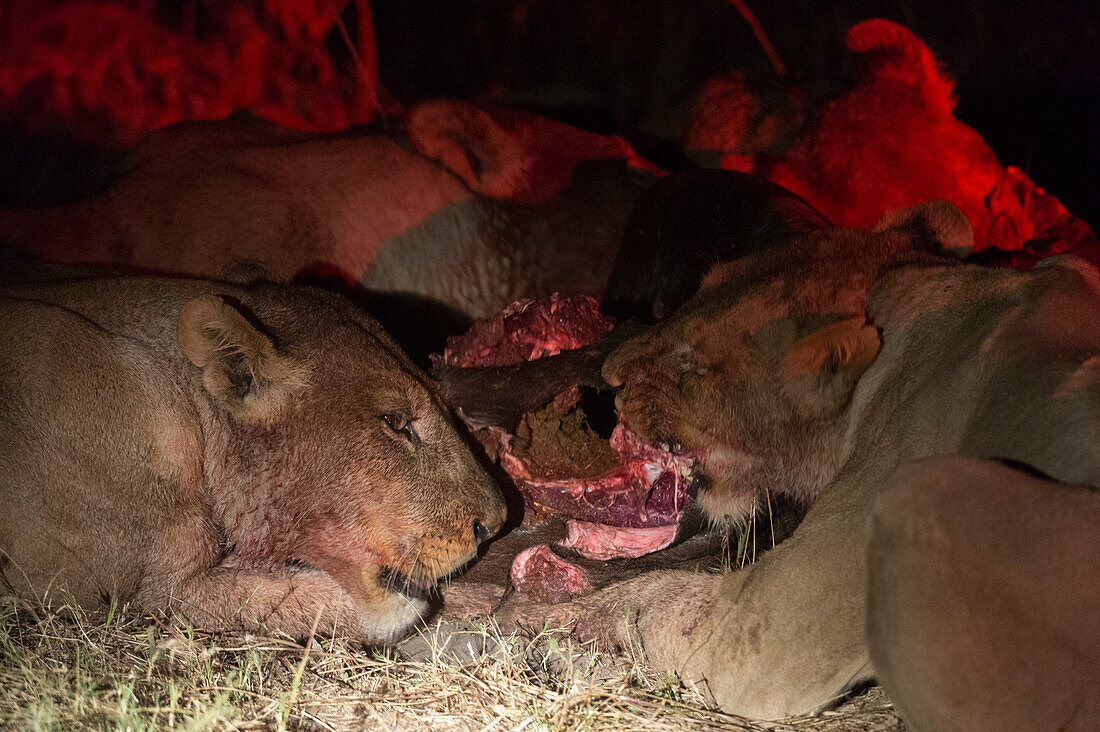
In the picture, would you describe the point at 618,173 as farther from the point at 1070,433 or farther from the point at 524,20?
the point at 1070,433

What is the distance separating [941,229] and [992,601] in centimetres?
222

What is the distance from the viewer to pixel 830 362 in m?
3.17

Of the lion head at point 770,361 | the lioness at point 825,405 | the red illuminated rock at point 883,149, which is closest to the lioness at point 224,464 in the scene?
the lioness at point 825,405

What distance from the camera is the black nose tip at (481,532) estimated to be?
137 inches

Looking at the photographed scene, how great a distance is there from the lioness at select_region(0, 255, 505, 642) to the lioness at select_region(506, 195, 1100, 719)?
0.67 metres

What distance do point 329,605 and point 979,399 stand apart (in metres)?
2.33

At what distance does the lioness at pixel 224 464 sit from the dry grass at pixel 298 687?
0.63 ft

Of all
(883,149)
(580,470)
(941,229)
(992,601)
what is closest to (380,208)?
(580,470)

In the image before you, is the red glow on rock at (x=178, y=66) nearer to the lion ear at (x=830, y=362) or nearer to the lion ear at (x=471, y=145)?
the lion ear at (x=471, y=145)

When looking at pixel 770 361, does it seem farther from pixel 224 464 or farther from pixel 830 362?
pixel 224 464

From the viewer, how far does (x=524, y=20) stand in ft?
32.0

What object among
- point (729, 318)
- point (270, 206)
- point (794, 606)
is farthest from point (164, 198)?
point (794, 606)

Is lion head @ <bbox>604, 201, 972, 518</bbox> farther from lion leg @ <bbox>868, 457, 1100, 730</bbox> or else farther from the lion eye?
lion leg @ <bbox>868, 457, 1100, 730</bbox>

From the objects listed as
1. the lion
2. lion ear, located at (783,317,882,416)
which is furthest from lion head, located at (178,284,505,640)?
the lion
